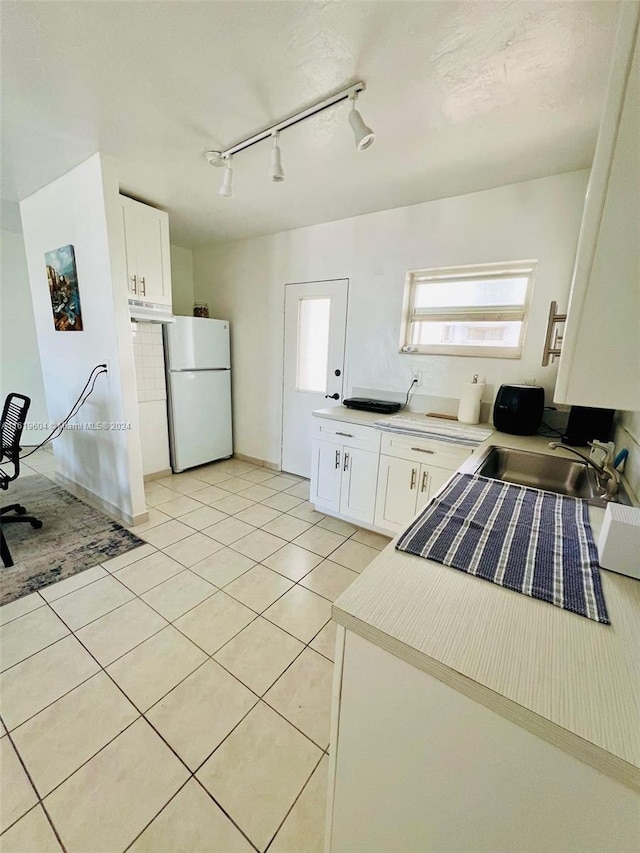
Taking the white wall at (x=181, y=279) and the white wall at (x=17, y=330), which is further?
the white wall at (x=181, y=279)

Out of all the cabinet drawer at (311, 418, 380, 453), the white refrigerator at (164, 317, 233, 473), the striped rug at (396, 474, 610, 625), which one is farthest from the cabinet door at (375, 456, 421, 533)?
the white refrigerator at (164, 317, 233, 473)

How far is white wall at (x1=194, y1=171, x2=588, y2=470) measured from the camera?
2170mm

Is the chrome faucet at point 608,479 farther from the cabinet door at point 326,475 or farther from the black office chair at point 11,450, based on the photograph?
the black office chair at point 11,450

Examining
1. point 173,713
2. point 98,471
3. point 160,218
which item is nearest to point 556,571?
point 173,713

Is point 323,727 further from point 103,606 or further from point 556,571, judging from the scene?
point 103,606

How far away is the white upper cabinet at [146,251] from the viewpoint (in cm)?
260

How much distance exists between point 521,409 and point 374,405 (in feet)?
3.44

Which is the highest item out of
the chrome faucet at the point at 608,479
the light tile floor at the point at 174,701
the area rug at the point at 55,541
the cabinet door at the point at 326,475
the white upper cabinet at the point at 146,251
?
the white upper cabinet at the point at 146,251

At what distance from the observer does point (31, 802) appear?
1052 millimetres

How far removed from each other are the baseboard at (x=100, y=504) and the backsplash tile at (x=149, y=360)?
3.15ft

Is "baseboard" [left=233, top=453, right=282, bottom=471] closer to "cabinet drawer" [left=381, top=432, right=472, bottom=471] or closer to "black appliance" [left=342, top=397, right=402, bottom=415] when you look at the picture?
"black appliance" [left=342, top=397, right=402, bottom=415]

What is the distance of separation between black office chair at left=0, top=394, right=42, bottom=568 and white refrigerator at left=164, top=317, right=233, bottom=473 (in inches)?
50.1

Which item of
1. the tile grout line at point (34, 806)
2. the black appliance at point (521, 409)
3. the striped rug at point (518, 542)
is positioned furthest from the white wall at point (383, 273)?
the tile grout line at point (34, 806)

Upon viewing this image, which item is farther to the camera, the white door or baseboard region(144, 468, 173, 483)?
baseboard region(144, 468, 173, 483)
